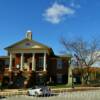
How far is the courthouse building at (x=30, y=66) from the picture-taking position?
229 ft

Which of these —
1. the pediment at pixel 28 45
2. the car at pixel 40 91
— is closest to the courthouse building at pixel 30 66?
the pediment at pixel 28 45

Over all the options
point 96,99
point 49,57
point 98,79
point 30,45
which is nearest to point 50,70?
point 49,57

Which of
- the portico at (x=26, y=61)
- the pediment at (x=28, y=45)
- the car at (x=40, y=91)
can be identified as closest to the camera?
the car at (x=40, y=91)

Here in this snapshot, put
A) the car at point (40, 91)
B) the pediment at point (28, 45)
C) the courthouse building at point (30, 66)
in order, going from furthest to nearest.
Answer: the pediment at point (28, 45) < the courthouse building at point (30, 66) < the car at point (40, 91)

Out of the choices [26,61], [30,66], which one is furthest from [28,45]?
[30,66]

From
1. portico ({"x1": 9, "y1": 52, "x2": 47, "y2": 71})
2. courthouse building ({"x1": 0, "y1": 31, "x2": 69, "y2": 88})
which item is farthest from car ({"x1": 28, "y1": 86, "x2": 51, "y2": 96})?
portico ({"x1": 9, "y1": 52, "x2": 47, "y2": 71})

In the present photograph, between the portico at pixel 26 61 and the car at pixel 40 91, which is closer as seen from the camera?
the car at pixel 40 91

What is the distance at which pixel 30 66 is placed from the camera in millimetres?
72312

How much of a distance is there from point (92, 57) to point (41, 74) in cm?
1149

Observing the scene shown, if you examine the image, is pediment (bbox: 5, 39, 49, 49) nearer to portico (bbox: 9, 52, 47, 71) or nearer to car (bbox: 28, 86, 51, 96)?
portico (bbox: 9, 52, 47, 71)

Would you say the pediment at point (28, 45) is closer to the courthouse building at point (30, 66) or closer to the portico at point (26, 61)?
the courthouse building at point (30, 66)

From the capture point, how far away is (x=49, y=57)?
74.5 m

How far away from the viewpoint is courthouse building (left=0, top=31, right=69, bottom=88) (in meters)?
69.7

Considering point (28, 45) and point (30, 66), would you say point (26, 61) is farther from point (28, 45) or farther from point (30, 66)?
point (28, 45)
